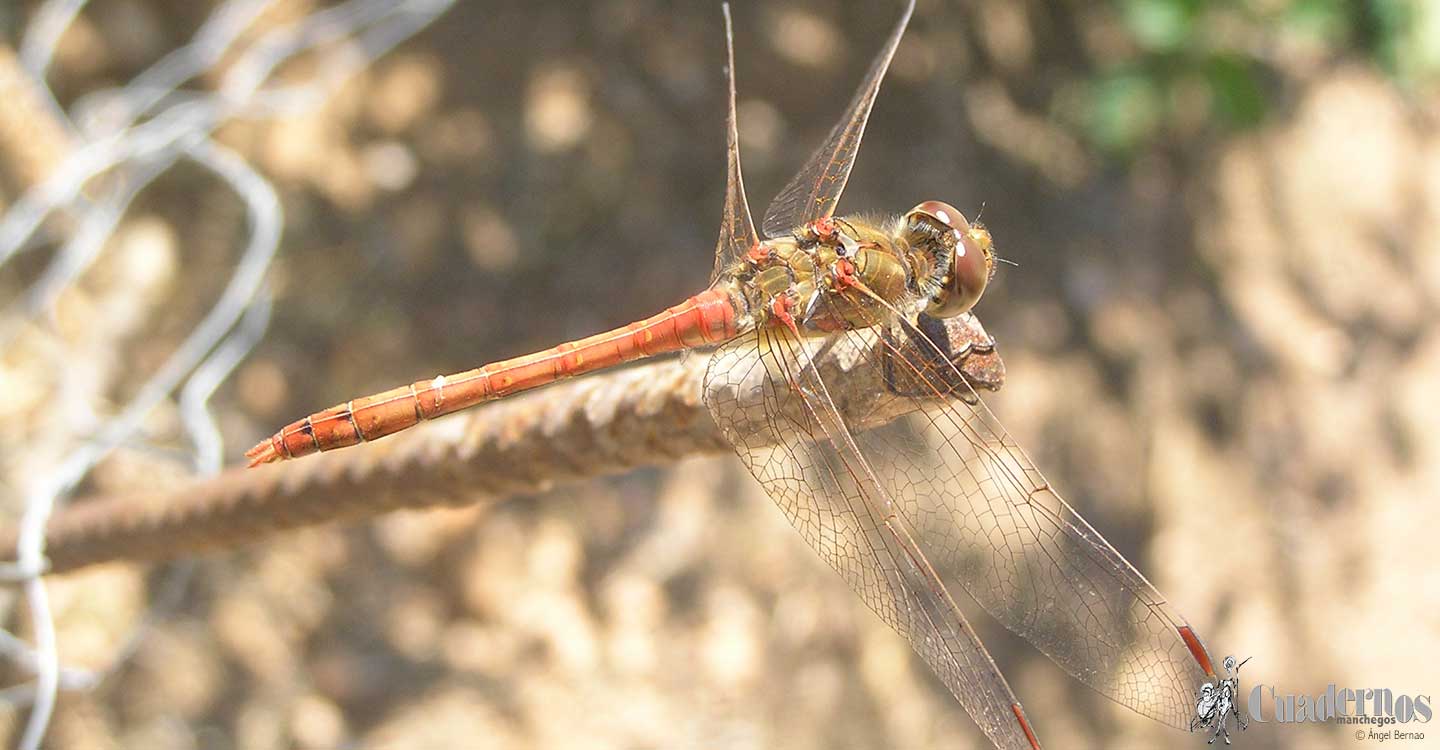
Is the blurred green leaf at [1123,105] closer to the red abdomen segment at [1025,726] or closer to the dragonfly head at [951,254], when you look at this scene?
the dragonfly head at [951,254]

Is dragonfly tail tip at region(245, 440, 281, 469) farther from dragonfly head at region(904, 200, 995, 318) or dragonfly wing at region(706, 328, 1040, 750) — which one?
dragonfly head at region(904, 200, 995, 318)

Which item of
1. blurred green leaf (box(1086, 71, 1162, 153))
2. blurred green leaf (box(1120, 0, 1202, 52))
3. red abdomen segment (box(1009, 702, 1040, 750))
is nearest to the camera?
red abdomen segment (box(1009, 702, 1040, 750))

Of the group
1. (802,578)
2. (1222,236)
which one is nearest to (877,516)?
(802,578)

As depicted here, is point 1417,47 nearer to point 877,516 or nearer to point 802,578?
point 802,578

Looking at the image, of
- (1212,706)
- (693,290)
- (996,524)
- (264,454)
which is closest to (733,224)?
(996,524)

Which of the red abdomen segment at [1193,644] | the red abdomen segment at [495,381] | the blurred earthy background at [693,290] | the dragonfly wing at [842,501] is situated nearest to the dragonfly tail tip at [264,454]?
the red abdomen segment at [495,381]

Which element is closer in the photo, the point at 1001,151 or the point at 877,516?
the point at 877,516

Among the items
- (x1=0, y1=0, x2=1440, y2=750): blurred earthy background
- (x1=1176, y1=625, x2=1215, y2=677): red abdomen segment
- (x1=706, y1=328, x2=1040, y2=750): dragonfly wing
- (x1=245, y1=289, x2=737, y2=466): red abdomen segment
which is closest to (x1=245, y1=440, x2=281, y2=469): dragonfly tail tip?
(x1=245, y1=289, x2=737, y2=466): red abdomen segment
